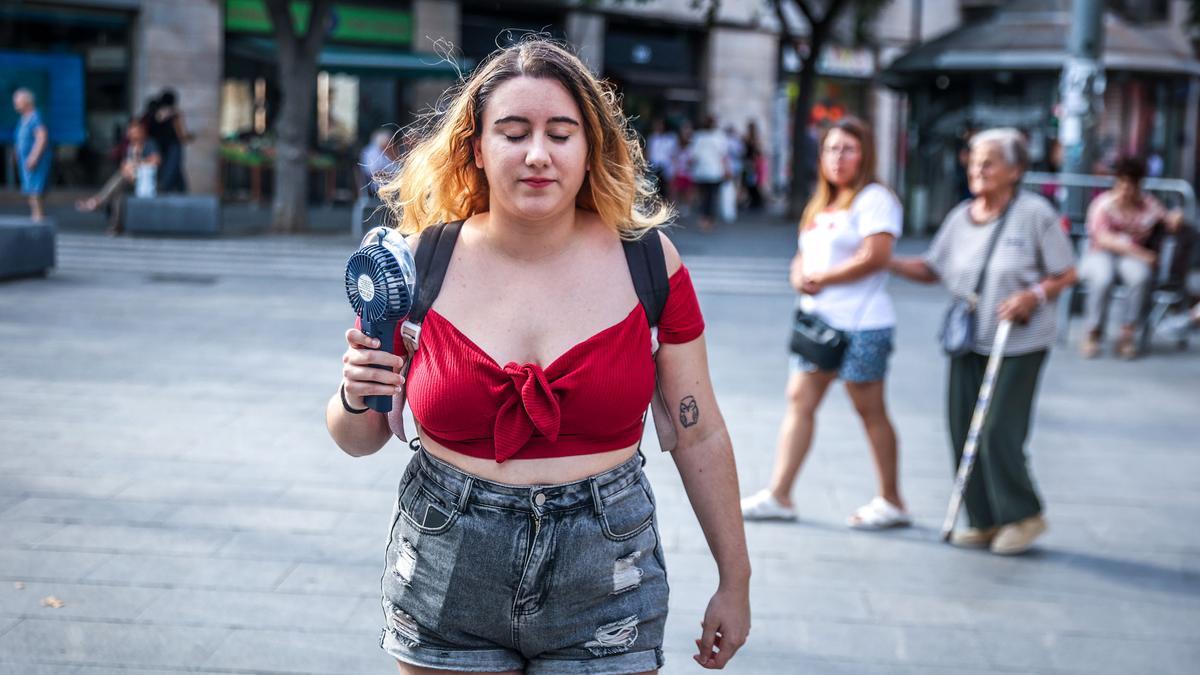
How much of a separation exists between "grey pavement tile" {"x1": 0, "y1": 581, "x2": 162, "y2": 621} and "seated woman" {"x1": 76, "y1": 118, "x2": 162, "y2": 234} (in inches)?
561

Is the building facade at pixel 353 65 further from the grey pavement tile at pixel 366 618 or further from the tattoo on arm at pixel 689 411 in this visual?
the tattoo on arm at pixel 689 411

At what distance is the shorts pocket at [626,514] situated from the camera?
8.02 feet

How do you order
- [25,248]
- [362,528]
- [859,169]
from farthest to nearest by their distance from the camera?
[25,248], [859,169], [362,528]

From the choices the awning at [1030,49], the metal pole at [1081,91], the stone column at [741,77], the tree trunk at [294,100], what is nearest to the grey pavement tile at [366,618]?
the metal pole at [1081,91]

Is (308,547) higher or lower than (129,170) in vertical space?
lower

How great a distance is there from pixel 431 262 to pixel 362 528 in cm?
331

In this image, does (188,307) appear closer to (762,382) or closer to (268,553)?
(762,382)

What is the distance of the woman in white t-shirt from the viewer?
19.2ft

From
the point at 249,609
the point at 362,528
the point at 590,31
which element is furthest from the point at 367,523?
the point at 590,31

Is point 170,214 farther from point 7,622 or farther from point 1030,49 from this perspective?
point 7,622

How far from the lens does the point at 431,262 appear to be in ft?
8.27

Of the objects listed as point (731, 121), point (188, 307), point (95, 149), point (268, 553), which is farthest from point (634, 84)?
point (268, 553)

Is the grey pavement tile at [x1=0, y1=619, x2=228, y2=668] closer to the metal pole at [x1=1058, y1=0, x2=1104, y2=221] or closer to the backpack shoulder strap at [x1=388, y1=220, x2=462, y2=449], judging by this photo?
the backpack shoulder strap at [x1=388, y1=220, x2=462, y2=449]

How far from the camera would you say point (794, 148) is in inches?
986
